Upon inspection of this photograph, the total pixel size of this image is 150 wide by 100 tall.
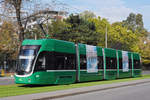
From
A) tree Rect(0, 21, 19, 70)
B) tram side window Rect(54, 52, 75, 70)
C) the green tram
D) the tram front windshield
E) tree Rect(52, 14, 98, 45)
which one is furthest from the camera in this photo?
tree Rect(52, 14, 98, 45)

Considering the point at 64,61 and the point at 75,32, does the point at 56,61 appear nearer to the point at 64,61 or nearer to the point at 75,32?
the point at 64,61

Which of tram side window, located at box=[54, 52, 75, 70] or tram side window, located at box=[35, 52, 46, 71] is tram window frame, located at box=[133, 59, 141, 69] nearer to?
tram side window, located at box=[54, 52, 75, 70]

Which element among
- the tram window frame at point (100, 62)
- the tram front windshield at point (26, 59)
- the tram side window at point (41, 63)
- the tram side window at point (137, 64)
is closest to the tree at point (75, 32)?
the tram side window at point (137, 64)

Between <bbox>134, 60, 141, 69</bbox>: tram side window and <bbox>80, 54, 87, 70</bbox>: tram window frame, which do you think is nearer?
<bbox>80, 54, 87, 70</bbox>: tram window frame

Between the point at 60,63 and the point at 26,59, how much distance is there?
301cm

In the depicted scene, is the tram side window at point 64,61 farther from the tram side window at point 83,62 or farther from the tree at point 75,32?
the tree at point 75,32

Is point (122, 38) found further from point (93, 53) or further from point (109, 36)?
point (93, 53)

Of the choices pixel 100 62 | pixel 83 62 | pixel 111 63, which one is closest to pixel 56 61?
pixel 83 62

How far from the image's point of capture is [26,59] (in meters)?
18.3

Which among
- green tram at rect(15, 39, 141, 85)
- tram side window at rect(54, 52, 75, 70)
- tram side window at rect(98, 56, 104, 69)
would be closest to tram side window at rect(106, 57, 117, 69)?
green tram at rect(15, 39, 141, 85)

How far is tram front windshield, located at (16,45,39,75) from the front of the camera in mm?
18070

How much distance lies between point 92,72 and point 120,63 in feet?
24.2

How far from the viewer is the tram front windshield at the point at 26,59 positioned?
711 inches

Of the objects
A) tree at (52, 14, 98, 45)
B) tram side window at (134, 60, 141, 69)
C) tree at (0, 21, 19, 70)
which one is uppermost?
tree at (52, 14, 98, 45)
